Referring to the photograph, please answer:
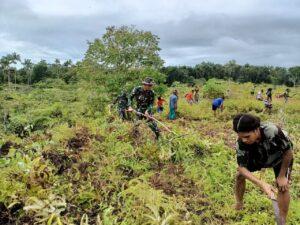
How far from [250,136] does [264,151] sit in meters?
0.38

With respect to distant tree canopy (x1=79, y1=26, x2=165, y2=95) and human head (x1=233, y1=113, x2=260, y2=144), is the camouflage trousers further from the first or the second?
distant tree canopy (x1=79, y1=26, x2=165, y2=95)

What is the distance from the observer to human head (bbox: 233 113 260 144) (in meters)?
2.98

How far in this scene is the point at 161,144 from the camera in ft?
20.4

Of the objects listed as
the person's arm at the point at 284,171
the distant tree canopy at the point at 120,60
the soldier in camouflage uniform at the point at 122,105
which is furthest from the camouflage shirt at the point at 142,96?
the distant tree canopy at the point at 120,60

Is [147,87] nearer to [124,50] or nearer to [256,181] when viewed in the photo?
[256,181]

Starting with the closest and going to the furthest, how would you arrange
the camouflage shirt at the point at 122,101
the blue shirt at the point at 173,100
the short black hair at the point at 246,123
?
1. the short black hair at the point at 246,123
2. the camouflage shirt at the point at 122,101
3. the blue shirt at the point at 173,100

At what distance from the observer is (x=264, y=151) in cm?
333

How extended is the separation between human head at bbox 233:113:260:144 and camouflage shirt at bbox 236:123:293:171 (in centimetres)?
18

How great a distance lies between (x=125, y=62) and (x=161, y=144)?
753 centimetres

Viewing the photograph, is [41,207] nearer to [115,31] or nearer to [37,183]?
[37,183]

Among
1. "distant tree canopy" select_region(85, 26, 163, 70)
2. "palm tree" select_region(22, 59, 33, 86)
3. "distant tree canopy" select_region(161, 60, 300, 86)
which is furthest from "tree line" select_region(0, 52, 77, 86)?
"distant tree canopy" select_region(85, 26, 163, 70)

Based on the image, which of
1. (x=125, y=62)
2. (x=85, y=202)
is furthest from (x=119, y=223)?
(x=125, y=62)

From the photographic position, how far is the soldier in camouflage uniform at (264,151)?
303 centimetres

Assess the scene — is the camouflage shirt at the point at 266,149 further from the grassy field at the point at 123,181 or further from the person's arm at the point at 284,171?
the grassy field at the point at 123,181
